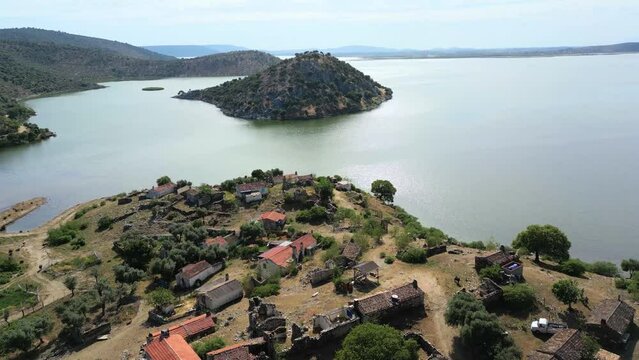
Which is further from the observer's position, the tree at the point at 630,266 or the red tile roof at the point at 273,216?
the red tile roof at the point at 273,216

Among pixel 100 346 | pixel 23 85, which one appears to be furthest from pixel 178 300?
pixel 23 85

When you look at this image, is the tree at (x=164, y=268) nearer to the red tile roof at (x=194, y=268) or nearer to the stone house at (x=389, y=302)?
the red tile roof at (x=194, y=268)

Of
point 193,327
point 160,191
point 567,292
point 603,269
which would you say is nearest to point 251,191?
point 160,191

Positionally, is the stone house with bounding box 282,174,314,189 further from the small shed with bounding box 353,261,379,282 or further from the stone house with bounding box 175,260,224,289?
the small shed with bounding box 353,261,379,282

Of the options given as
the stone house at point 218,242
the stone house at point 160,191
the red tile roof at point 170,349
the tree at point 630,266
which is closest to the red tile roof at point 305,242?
the stone house at point 218,242

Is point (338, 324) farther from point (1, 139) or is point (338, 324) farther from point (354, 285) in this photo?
point (1, 139)

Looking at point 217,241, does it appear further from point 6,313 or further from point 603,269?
point 603,269

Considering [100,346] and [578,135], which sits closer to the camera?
[100,346]
